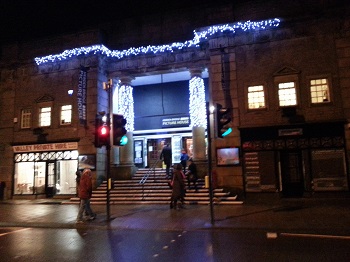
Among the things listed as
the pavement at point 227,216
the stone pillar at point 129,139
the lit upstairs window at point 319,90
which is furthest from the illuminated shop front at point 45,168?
the lit upstairs window at point 319,90

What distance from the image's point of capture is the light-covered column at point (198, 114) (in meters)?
17.1

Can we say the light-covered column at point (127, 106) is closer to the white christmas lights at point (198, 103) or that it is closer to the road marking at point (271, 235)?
the white christmas lights at point (198, 103)

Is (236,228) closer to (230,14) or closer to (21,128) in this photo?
(230,14)

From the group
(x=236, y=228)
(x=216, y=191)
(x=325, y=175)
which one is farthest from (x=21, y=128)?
(x=325, y=175)

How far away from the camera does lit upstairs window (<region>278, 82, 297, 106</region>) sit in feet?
49.9

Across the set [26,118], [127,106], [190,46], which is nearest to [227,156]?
[190,46]

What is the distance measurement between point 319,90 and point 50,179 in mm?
15483

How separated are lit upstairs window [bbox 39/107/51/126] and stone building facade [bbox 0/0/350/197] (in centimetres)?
9

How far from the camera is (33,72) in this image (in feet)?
64.1

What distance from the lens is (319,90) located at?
48.9ft

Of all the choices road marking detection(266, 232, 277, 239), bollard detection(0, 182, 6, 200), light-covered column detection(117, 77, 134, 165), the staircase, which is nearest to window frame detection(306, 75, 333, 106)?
the staircase

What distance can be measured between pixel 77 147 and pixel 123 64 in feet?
18.2

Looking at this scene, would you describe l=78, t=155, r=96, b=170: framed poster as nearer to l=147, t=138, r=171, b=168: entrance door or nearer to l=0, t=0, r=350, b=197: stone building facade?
l=0, t=0, r=350, b=197: stone building facade

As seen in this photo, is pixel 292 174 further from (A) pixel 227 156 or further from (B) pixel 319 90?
(B) pixel 319 90
